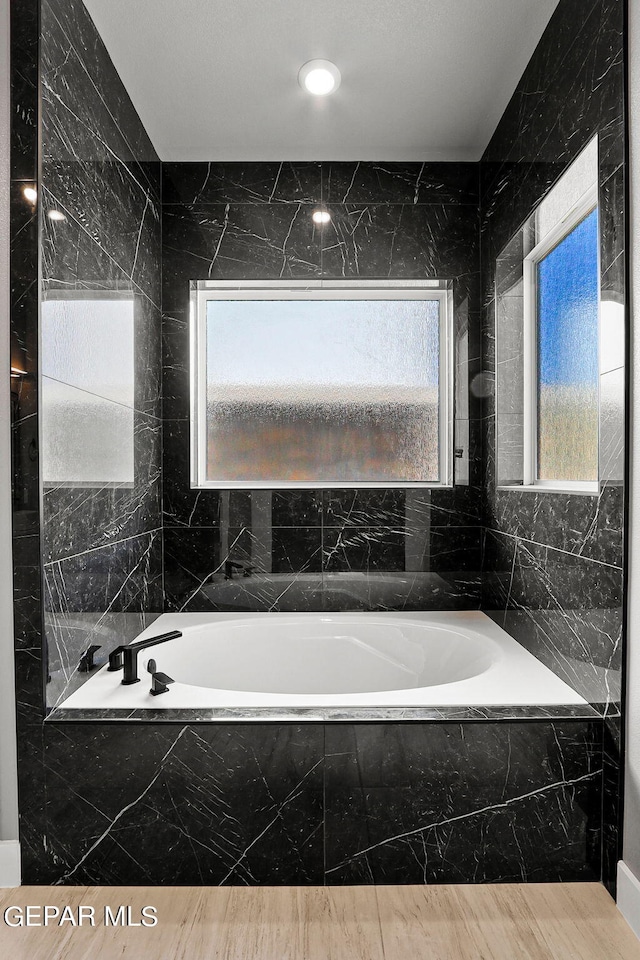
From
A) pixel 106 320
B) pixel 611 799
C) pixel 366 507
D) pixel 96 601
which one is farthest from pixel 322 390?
pixel 611 799

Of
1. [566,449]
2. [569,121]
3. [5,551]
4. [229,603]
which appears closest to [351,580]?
[229,603]

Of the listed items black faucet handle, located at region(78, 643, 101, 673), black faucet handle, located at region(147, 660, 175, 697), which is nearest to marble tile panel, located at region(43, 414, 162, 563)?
black faucet handle, located at region(78, 643, 101, 673)

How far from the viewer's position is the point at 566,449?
2.23m

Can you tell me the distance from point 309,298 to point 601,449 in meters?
1.70

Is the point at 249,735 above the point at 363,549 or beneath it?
beneath

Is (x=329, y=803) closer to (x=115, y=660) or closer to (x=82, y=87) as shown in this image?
(x=115, y=660)

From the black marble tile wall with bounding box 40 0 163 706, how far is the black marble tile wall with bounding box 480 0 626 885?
150 cm

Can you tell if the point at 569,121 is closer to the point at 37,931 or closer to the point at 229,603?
the point at 229,603

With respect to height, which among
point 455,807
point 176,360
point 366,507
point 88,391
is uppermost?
point 176,360

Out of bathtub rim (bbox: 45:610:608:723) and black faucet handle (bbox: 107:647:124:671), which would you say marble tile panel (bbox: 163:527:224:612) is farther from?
bathtub rim (bbox: 45:610:608:723)

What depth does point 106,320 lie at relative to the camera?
2.22m

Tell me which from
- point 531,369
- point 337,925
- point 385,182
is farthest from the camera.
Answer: point 385,182

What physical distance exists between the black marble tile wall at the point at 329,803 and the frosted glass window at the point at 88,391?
2.58ft

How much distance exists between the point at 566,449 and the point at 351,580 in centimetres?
115
